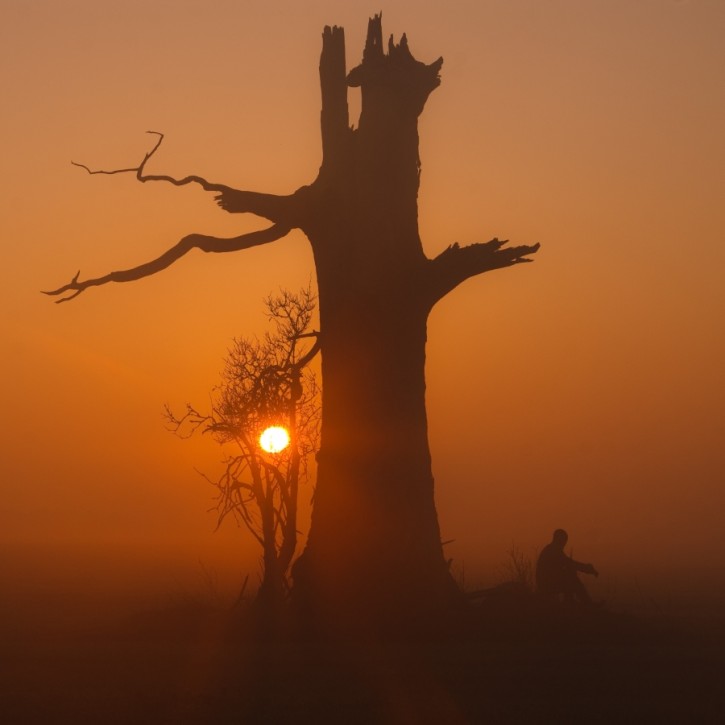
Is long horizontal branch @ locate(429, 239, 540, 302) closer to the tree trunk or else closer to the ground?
the tree trunk

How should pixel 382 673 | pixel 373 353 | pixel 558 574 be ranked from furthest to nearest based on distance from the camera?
pixel 558 574 → pixel 373 353 → pixel 382 673

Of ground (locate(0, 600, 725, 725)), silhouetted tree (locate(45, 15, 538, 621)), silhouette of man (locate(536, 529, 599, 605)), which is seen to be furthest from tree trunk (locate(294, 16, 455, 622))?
silhouette of man (locate(536, 529, 599, 605))

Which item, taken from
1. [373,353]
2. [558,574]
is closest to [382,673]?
[373,353]

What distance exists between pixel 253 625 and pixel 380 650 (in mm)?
2902

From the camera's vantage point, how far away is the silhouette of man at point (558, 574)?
19.2m

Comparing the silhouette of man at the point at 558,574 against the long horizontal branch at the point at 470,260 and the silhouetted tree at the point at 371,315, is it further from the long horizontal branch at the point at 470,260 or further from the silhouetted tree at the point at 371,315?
the long horizontal branch at the point at 470,260

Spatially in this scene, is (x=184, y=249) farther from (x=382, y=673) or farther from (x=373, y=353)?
(x=382, y=673)

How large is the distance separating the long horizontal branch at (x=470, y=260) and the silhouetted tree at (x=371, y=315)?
0.02 meters

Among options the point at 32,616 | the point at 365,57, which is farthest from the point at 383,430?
the point at 32,616

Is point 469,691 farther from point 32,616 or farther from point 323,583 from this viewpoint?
point 32,616

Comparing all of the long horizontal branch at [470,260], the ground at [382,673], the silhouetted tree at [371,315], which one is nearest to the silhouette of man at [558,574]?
the ground at [382,673]

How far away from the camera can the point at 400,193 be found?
1920cm

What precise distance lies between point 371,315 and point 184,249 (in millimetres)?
3350

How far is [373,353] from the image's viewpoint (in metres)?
18.5
